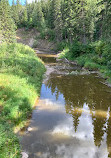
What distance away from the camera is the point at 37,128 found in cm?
904

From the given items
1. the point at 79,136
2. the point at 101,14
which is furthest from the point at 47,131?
the point at 101,14

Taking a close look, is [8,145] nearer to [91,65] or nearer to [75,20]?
[91,65]

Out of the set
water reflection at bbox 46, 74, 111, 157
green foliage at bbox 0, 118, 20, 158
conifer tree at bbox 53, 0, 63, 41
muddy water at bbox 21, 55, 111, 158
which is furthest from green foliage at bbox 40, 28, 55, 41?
green foliage at bbox 0, 118, 20, 158

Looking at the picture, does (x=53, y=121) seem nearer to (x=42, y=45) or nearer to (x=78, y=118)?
(x=78, y=118)

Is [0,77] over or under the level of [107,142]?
over

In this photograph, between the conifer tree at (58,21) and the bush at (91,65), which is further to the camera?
the conifer tree at (58,21)

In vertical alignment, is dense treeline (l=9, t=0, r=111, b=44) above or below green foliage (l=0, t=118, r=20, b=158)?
above

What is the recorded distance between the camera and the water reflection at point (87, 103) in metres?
8.90

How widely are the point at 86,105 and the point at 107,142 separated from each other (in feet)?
15.1

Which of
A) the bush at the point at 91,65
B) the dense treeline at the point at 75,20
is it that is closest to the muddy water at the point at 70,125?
the bush at the point at 91,65

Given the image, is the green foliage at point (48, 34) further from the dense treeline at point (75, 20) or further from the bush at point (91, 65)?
the bush at point (91, 65)

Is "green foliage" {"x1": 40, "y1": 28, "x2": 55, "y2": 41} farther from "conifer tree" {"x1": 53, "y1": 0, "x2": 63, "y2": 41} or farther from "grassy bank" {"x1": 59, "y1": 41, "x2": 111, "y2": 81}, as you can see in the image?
"grassy bank" {"x1": 59, "y1": 41, "x2": 111, "y2": 81}

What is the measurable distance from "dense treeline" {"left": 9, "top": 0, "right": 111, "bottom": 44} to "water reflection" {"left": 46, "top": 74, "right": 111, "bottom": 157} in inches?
658

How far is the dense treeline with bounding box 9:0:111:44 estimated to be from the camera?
→ 1464 inches
